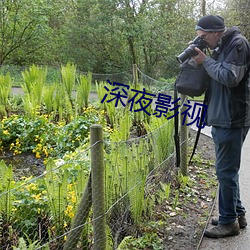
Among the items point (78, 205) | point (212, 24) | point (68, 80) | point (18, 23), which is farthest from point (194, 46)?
point (18, 23)

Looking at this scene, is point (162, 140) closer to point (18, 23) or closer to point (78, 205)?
point (78, 205)

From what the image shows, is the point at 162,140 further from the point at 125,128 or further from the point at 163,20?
the point at 163,20

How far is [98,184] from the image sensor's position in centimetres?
243

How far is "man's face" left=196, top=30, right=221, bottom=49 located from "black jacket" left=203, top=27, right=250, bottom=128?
0.07m

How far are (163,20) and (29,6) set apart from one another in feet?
22.0

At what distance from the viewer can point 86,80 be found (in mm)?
7566

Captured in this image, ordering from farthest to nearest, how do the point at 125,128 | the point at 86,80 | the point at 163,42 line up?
the point at 163,42 → the point at 86,80 → the point at 125,128

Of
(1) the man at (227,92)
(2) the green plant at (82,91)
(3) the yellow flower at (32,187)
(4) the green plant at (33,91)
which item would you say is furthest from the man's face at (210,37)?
(2) the green plant at (82,91)

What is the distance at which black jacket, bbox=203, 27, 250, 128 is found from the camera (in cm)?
292

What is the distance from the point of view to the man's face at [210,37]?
3111mm

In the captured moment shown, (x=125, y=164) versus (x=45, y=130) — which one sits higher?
(x=125, y=164)

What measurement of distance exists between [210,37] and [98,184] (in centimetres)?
159

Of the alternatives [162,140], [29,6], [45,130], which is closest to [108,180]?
[162,140]

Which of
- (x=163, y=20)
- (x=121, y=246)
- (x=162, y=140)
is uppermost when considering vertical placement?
(x=163, y=20)
